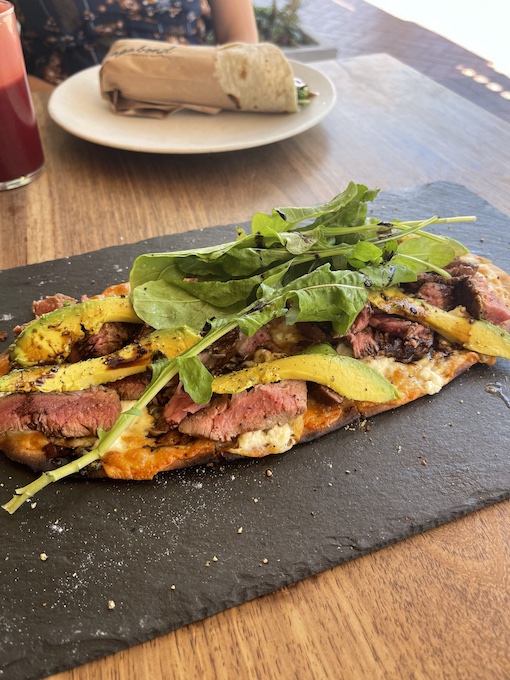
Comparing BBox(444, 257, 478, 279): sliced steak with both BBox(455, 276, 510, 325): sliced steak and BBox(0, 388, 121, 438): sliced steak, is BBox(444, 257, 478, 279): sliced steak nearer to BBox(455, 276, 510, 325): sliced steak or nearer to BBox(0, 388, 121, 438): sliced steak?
BBox(455, 276, 510, 325): sliced steak

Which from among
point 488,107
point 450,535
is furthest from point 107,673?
point 488,107

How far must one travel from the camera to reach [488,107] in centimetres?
564

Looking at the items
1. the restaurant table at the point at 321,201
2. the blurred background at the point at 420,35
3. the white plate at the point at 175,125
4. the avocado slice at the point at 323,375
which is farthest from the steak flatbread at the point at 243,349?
the blurred background at the point at 420,35

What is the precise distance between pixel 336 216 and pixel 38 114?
7.44 feet

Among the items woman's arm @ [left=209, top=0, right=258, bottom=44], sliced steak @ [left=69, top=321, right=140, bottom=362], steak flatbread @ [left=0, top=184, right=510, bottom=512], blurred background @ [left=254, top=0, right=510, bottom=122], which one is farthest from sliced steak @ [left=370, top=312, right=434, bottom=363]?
blurred background @ [left=254, top=0, right=510, bottom=122]

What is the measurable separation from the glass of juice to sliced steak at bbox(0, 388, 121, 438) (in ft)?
5.09

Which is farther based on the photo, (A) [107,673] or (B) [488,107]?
(B) [488,107]

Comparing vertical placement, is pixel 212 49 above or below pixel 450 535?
above

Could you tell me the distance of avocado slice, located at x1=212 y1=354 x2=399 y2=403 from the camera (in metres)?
1.65

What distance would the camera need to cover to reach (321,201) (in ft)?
9.26

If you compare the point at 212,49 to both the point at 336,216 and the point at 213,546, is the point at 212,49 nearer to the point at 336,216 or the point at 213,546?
the point at 336,216

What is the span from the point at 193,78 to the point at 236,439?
2061 mm

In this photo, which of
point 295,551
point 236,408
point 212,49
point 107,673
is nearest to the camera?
point 107,673

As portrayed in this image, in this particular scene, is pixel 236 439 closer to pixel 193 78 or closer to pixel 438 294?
pixel 438 294
